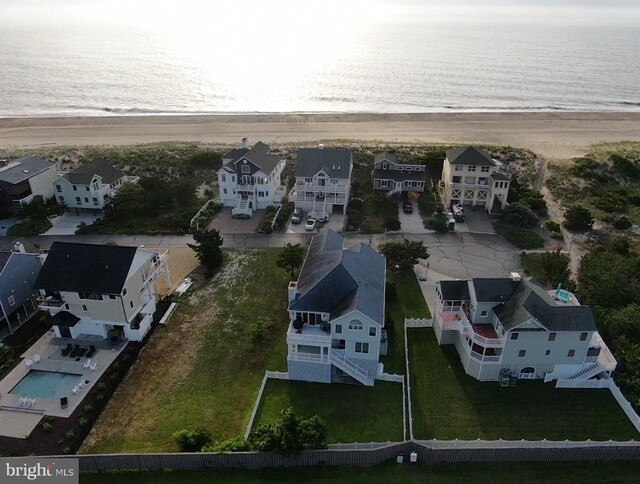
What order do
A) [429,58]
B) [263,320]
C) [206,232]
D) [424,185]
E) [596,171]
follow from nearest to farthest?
[263,320]
[206,232]
[424,185]
[596,171]
[429,58]

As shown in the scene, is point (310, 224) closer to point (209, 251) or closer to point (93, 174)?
point (209, 251)

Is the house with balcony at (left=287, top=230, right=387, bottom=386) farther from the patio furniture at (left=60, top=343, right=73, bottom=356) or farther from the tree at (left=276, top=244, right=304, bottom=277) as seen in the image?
the patio furniture at (left=60, top=343, right=73, bottom=356)

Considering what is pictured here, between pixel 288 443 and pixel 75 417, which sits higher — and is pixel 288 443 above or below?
above

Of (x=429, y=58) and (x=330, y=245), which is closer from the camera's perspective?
(x=330, y=245)

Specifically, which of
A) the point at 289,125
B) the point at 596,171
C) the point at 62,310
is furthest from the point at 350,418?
the point at 289,125

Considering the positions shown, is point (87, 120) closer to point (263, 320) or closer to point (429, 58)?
point (263, 320)

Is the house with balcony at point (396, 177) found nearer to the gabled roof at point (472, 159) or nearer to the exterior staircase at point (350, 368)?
the gabled roof at point (472, 159)

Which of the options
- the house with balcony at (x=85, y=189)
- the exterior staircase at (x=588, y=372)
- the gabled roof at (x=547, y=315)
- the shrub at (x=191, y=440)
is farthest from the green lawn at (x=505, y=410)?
the house with balcony at (x=85, y=189)
